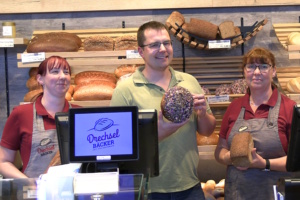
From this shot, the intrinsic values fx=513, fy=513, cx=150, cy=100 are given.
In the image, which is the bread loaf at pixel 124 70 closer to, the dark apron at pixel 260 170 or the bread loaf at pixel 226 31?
the bread loaf at pixel 226 31

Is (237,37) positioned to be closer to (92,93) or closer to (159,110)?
(92,93)

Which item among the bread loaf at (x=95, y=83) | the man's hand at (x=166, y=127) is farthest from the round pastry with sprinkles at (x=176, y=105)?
the bread loaf at (x=95, y=83)

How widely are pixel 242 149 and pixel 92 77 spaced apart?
4.81ft

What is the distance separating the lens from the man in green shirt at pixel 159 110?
2.54m

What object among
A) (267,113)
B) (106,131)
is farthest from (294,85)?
(106,131)

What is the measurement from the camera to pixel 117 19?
4160 millimetres


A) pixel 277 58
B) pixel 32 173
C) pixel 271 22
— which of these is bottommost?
pixel 32 173

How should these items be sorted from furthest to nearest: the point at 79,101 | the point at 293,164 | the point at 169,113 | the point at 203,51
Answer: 1. the point at 203,51
2. the point at 79,101
3. the point at 169,113
4. the point at 293,164

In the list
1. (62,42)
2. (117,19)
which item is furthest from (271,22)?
(62,42)

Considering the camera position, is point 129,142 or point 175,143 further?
point 175,143

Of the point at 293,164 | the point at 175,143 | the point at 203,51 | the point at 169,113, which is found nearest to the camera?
the point at 293,164

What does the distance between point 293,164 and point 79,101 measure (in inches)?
74.9

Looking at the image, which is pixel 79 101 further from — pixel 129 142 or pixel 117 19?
pixel 129 142

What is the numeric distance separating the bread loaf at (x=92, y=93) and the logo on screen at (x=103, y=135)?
1.53 metres
